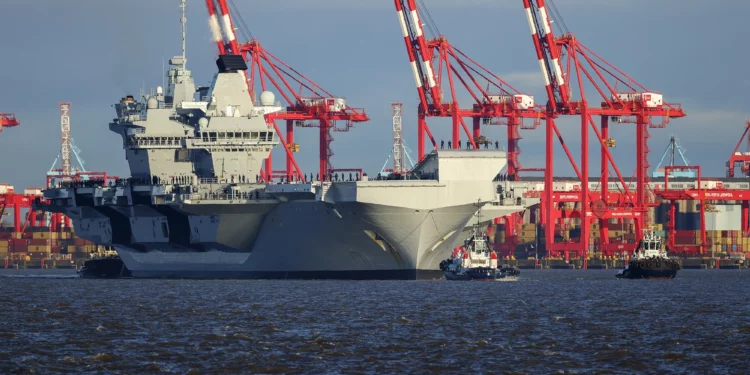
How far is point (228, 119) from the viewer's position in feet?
255

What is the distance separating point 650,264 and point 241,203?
2745 centimetres

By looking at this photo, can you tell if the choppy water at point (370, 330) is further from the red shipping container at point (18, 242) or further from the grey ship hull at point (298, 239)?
the red shipping container at point (18, 242)

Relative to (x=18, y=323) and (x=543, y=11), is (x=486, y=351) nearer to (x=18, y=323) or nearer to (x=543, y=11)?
(x=18, y=323)

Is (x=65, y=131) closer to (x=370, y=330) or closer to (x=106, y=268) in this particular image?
(x=106, y=268)

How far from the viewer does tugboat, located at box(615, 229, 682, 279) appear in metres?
85.6

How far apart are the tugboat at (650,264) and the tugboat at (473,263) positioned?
10003 mm

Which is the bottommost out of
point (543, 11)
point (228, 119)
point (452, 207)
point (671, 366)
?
point (671, 366)

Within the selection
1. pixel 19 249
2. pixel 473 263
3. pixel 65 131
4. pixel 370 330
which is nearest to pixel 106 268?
pixel 473 263

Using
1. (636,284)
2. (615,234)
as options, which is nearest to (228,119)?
(636,284)

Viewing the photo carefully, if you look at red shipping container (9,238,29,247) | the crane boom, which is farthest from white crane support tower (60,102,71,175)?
the crane boom

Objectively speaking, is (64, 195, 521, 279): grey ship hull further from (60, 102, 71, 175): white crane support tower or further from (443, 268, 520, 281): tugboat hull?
(60, 102, 71, 175): white crane support tower

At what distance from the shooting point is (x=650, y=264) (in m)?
85.4

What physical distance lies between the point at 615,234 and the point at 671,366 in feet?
354

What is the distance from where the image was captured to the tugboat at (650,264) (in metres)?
85.6
